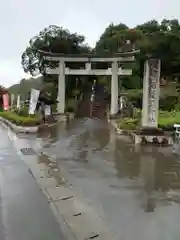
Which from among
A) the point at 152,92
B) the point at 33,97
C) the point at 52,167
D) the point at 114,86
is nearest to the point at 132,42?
the point at 114,86

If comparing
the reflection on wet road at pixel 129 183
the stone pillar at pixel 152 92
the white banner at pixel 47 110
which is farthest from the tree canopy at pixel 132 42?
the reflection on wet road at pixel 129 183

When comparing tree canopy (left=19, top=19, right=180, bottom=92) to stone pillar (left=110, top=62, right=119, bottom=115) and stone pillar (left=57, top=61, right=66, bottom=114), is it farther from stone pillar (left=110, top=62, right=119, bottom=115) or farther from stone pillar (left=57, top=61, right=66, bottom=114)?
stone pillar (left=57, top=61, right=66, bottom=114)

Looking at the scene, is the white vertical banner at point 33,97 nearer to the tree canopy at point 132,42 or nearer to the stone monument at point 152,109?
the stone monument at point 152,109

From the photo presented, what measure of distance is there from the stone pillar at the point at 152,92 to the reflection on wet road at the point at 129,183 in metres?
1.58

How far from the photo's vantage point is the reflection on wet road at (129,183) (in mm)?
6715

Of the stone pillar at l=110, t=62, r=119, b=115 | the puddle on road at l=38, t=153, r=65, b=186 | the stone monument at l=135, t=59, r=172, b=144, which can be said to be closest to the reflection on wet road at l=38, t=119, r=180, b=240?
the puddle on road at l=38, t=153, r=65, b=186

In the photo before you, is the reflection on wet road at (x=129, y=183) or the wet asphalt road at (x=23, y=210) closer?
the wet asphalt road at (x=23, y=210)

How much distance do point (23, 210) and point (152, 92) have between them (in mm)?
11263

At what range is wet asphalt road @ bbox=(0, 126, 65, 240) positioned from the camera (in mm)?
6238

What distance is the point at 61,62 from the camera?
3669cm

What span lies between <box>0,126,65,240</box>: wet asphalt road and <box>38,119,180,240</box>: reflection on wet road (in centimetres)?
93

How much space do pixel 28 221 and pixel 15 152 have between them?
28.6ft

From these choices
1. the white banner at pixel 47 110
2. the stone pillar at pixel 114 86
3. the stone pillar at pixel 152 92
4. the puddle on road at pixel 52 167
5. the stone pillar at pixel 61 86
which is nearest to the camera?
the puddle on road at pixel 52 167

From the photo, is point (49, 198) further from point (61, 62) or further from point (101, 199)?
point (61, 62)
